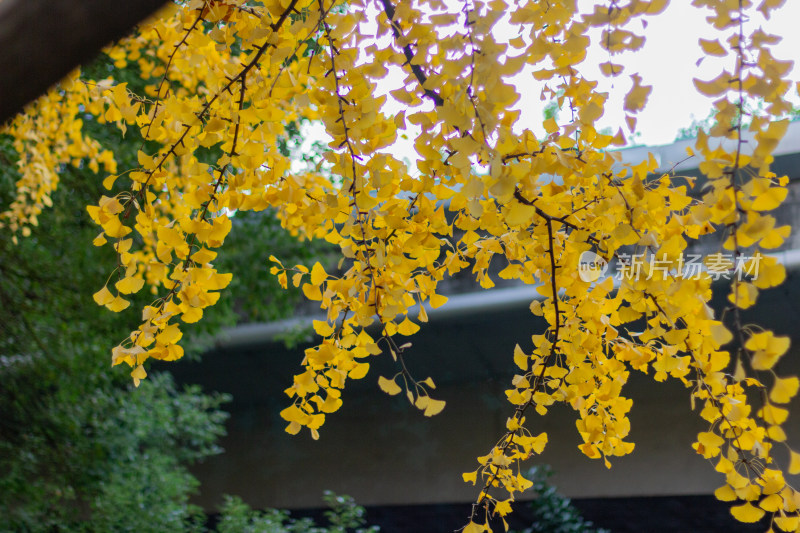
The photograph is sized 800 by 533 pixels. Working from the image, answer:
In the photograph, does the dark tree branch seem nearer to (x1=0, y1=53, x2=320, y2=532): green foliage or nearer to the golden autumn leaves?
the golden autumn leaves

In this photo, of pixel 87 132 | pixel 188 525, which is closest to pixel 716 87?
pixel 87 132

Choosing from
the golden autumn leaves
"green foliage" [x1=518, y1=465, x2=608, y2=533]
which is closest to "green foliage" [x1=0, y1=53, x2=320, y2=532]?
"green foliage" [x1=518, y1=465, x2=608, y2=533]

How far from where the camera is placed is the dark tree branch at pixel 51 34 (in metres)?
0.42

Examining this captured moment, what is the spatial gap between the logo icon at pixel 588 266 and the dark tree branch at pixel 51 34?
0.72 metres

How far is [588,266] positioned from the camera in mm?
1063

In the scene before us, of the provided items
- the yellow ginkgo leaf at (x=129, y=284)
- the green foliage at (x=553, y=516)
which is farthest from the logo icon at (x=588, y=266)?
the green foliage at (x=553, y=516)

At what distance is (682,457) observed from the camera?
5.00 metres

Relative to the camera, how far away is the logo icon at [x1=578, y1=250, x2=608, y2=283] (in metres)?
1.00

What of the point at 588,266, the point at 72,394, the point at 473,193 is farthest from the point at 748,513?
the point at 72,394

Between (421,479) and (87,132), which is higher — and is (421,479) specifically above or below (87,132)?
below

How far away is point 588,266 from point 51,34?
0.82 m

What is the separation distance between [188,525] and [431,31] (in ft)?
11.4

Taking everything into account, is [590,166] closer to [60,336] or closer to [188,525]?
[60,336]

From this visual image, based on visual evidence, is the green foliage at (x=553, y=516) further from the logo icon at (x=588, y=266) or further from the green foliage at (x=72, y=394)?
the logo icon at (x=588, y=266)
